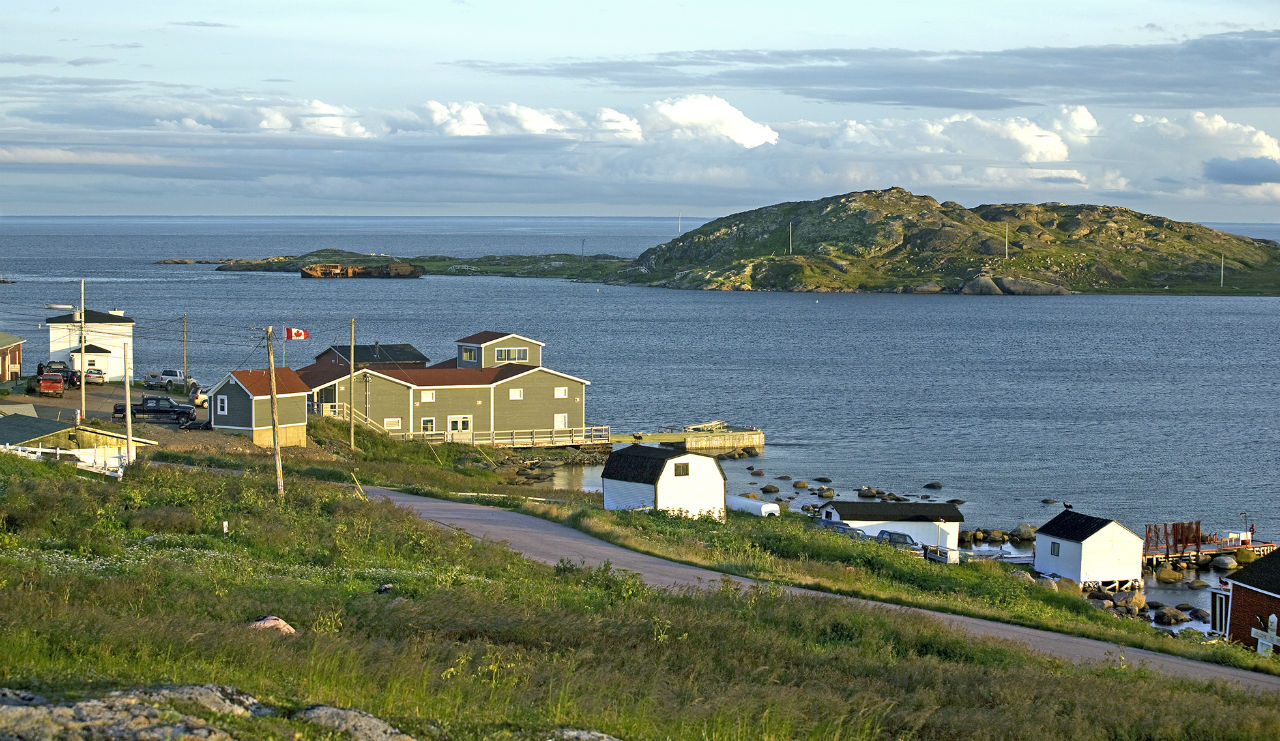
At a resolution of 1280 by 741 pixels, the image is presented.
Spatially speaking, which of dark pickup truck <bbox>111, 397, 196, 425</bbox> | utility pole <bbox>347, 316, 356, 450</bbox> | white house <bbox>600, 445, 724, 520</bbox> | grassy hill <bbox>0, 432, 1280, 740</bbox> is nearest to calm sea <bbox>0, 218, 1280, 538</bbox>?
utility pole <bbox>347, 316, 356, 450</bbox>

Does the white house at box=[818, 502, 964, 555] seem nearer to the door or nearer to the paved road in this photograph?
the paved road

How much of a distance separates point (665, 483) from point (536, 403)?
79.2ft

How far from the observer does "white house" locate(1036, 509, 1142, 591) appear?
36375 mm

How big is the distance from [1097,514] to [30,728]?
47.1 m

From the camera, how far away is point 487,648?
38.3ft

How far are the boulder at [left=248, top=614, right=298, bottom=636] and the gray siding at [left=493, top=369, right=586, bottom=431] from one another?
1786 inches

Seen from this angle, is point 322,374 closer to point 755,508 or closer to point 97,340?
point 97,340

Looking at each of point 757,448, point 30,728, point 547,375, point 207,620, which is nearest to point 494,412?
point 547,375

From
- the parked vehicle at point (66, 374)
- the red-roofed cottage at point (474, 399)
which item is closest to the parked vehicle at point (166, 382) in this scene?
the parked vehicle at point (66, 374)

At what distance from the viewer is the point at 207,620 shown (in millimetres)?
11414

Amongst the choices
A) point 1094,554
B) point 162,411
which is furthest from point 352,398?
point 1094,554

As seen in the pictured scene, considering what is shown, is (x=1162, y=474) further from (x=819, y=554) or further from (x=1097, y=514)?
(x=819, y=554)

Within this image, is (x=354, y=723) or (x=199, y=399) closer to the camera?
(x=354, y=723)

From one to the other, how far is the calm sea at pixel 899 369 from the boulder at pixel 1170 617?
A: 12.3m
